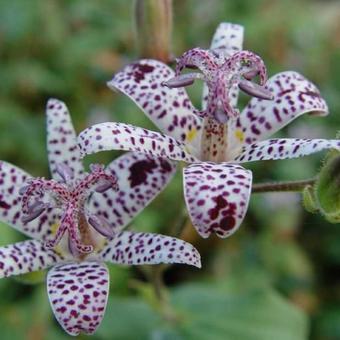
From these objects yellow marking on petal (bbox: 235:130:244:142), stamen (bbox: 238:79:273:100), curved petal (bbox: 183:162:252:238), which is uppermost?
stamen (bbox: 238:79:273:100)

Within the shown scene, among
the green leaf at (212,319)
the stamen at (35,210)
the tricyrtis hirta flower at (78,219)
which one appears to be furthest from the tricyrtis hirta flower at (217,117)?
the green leaf at (212,319)

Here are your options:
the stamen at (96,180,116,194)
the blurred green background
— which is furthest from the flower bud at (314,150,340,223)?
the blurred green background

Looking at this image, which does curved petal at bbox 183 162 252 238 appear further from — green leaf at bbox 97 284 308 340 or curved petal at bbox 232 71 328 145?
green leaf at bbox 97 284 308 340

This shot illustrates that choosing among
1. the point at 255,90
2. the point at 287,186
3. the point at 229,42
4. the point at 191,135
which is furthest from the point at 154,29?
the point at 287,186

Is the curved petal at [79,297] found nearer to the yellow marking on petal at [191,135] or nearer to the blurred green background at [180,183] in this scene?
the yellow marking on petal at [191,135]

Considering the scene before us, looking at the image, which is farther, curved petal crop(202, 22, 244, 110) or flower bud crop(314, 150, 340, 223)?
curved petal crop(202, 22, 244, 110)

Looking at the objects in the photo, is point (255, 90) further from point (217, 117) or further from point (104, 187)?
point (104, 187)

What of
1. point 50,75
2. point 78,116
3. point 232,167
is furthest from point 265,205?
point 232,167
